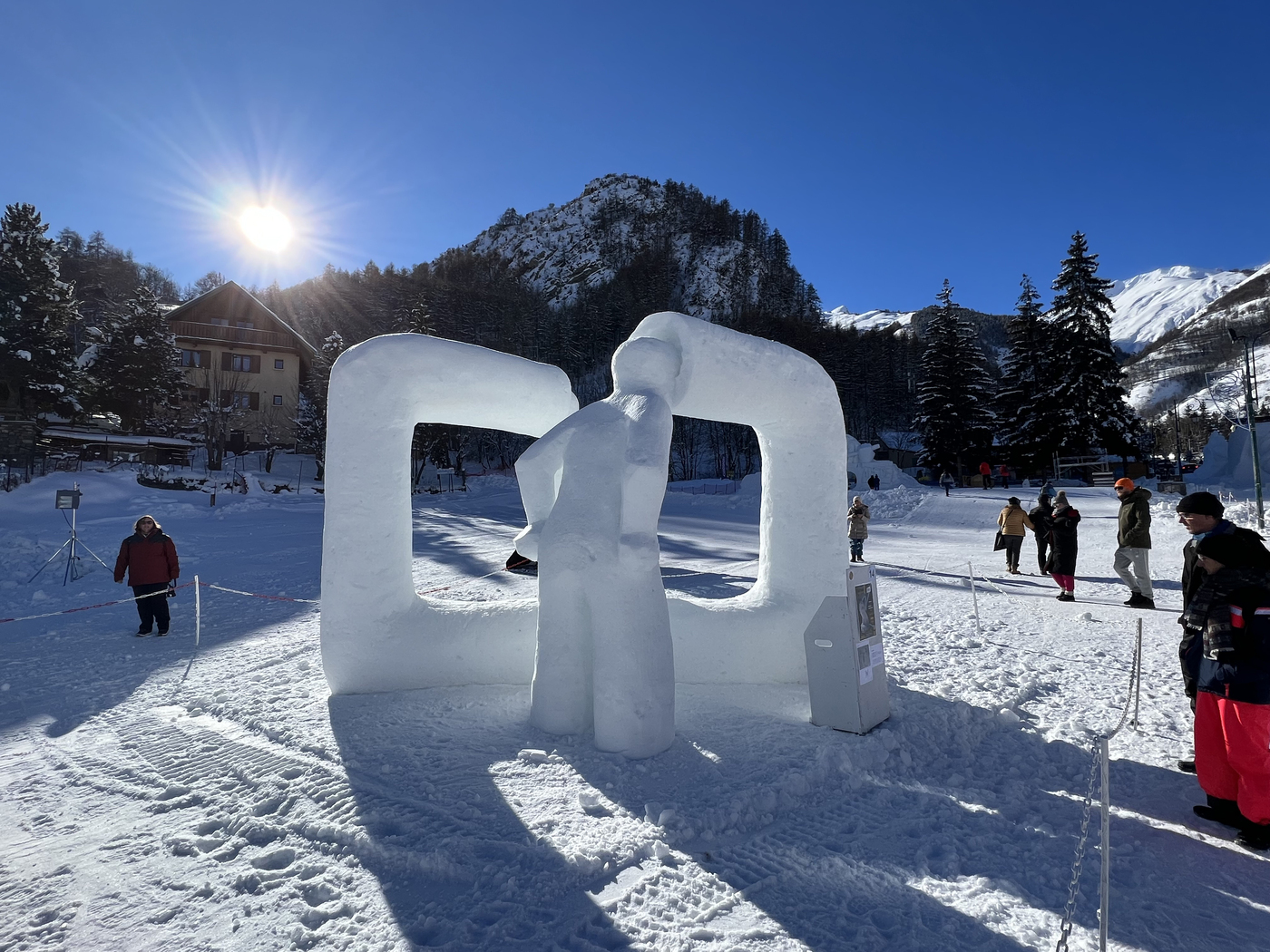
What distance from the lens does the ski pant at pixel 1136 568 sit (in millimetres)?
8281

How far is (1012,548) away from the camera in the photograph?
1138 cm

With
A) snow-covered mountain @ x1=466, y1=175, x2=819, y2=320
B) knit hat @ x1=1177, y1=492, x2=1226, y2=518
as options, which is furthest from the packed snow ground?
snow-covered mountain @ x1=466, y1=175, x2=819, y2=320

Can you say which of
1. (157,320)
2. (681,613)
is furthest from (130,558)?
(157,320)

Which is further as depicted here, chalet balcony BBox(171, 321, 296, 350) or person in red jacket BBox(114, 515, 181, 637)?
chalet balcony BBox(171, 321, 296, 350)

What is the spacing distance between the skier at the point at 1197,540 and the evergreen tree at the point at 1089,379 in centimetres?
2922

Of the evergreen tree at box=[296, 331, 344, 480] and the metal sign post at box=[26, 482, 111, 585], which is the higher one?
the evergreen tree at box=[296, 331, 344, 480]

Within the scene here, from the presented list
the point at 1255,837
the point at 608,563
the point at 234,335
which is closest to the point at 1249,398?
the point at 1255,837

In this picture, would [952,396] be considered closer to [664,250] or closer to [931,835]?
[931,835]

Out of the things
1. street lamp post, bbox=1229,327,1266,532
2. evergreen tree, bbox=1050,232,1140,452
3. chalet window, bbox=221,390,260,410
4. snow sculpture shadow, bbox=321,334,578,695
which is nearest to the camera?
snow sculpture shadow, bbox=321,334,578,695

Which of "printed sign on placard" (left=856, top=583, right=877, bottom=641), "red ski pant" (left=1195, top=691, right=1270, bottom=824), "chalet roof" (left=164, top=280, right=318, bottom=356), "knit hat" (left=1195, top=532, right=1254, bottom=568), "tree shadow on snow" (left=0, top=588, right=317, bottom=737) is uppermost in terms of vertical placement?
"chalet roof" (left=164, top=280, right=318, bottom=356)

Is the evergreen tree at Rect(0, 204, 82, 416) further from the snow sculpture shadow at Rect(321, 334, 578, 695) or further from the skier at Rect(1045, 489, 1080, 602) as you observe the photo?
the skier at Rect(1045, 489, 1080, 602)

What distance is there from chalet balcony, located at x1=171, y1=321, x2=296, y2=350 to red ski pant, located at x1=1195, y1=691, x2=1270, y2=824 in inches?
1729

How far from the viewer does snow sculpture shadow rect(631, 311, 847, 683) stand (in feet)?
17.4

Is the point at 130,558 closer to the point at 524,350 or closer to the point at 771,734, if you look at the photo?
the point at 771,734
